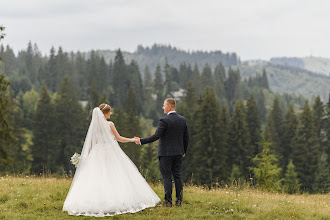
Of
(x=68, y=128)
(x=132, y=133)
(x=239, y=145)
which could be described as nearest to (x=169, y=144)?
(x=239, y=145)

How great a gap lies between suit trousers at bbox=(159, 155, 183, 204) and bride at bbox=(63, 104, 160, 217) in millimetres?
511

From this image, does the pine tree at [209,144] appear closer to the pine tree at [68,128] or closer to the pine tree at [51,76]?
the pine tree at [68,128]

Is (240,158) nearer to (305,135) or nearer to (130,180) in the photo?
(305,135)

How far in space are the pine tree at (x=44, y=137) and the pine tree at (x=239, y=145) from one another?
96.7 ft

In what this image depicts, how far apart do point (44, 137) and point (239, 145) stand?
33.9 metres

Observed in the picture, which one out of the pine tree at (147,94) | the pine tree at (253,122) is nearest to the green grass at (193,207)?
the pine tree at (253,122)

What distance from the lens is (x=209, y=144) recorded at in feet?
162

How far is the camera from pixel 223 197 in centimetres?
1021

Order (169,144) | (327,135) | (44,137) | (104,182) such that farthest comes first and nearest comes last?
1. (327,135)
2. (44,137)
3. (169,144)
4. (104,182)

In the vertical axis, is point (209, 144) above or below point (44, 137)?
above

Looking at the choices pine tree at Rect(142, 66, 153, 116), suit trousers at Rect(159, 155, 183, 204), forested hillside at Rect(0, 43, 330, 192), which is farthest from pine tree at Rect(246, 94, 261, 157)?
pine tree at Rect(142, 66, 153, 116)

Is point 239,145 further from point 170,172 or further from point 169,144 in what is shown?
point 169,144

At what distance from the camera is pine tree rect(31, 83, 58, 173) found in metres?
62.2

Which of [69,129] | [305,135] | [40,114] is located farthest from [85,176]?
[69,129]
